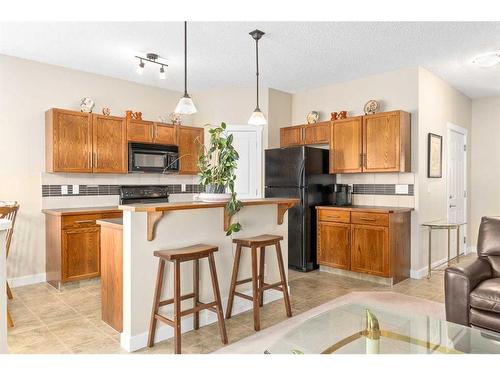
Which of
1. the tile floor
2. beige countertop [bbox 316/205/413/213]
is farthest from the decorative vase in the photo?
beige countertop [bbox 316/205/413/213]

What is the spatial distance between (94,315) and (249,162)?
116 inches

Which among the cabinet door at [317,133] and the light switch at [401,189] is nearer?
the light switch at [401,189]

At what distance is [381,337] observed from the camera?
183cm

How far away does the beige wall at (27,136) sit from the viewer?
388cm

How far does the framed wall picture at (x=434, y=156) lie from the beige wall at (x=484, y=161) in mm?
1602

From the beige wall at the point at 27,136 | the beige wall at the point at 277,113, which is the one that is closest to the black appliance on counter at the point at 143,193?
the beige wall at the point at 27,136

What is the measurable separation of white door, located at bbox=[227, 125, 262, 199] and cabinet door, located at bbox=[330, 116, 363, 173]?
108cm

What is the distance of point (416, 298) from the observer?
3580 millimetres

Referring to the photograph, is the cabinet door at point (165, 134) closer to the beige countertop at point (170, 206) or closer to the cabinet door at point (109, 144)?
the cabinet door at point (109, 144)

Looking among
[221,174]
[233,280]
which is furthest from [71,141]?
[233,280]

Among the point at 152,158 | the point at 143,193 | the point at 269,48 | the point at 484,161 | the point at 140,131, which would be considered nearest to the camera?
the point at 269,48

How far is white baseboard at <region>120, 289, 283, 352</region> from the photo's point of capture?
2.43 m

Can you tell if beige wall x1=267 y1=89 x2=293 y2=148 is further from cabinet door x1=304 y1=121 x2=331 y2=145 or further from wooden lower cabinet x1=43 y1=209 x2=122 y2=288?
wooden lower cabinet x1=43 y1=209 x2=122 y2=288

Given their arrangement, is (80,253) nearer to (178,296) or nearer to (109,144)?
(109,144)
